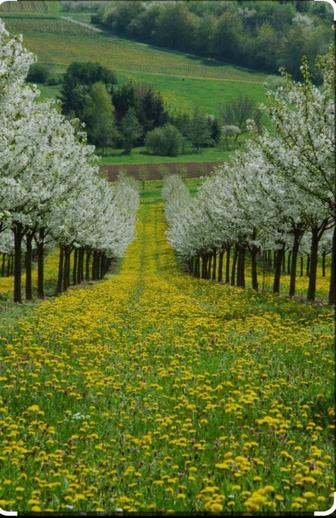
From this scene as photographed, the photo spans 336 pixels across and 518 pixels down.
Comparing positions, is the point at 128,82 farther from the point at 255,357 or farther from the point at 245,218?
the point at 255,357

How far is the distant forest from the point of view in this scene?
12.6 m

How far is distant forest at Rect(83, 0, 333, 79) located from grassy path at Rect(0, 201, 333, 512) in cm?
728

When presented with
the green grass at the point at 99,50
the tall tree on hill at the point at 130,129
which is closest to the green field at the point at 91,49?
the green grass at the point at 99,50

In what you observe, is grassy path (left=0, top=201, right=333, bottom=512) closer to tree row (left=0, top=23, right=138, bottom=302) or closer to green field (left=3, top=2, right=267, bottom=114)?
tree row (left=0, top=23, right=138, bottom=302)

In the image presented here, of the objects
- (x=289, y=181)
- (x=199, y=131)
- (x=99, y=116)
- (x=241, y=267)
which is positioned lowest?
(x=241, y=267)

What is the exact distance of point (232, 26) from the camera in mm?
14773

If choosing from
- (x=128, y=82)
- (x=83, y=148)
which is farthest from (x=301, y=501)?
(x=128, y=82)

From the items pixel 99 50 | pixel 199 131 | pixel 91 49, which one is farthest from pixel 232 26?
pixel 199 131

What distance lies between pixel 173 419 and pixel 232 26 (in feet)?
32.1

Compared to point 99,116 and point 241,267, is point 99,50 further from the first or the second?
point 241,267

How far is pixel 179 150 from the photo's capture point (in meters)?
120

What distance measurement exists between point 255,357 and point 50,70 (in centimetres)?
2977

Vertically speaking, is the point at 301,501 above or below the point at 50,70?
below

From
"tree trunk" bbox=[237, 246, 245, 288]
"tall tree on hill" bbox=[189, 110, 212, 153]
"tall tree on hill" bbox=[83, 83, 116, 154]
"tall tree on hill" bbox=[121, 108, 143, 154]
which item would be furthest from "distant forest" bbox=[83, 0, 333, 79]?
"tall tree on hill" bbox=[189, 110, 212, 153]
